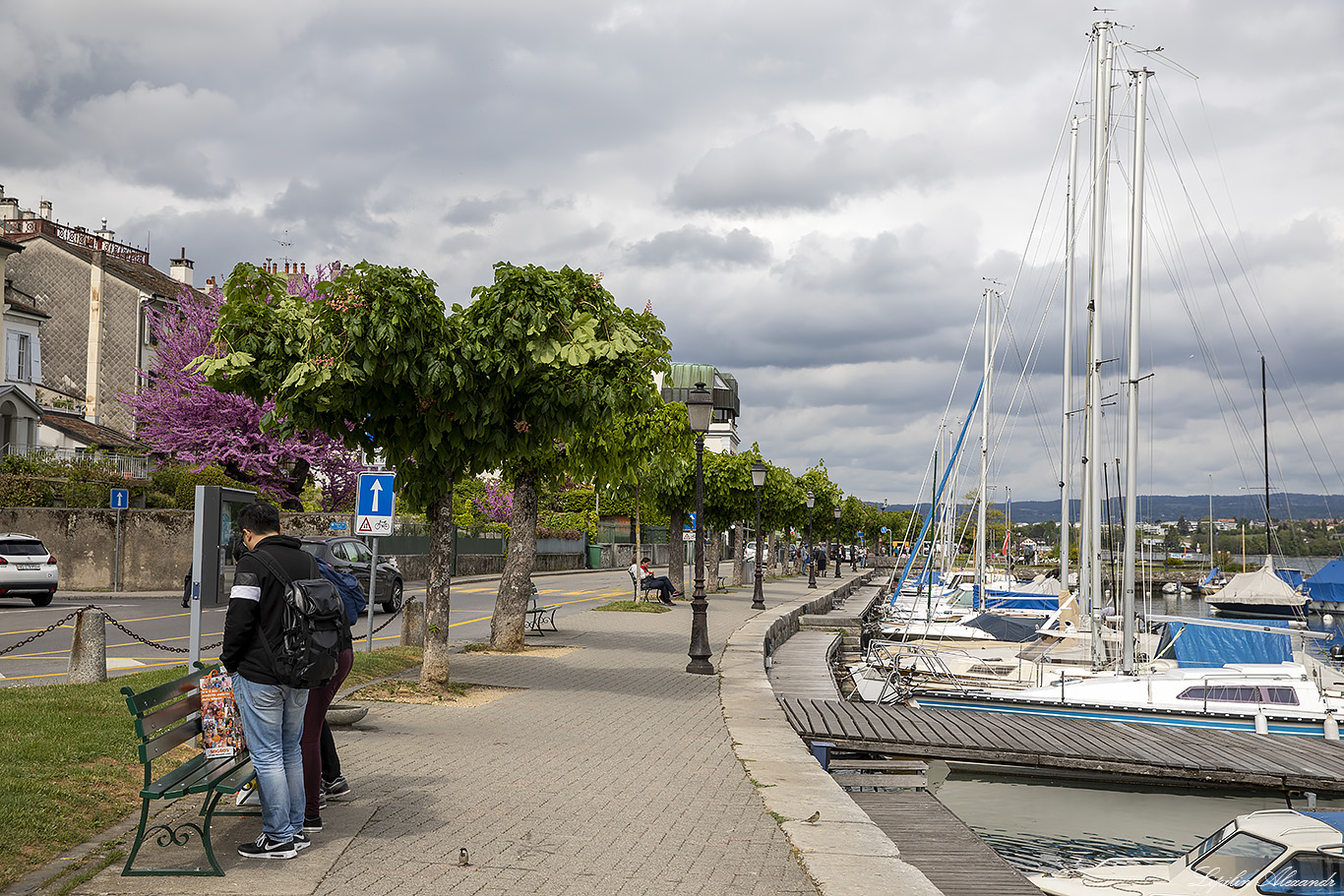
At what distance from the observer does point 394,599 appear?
28031 millimetres

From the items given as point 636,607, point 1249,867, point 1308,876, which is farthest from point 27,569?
point 1308,876

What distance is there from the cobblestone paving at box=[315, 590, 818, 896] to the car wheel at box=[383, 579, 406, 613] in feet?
43.0

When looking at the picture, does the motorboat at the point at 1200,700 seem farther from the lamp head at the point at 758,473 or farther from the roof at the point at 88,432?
the roof at the point at 88,432

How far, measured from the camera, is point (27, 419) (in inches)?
1702

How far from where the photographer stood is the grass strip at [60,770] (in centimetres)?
658

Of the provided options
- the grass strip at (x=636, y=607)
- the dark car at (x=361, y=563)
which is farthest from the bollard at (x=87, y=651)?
the grass strip at (x=636, y=607)

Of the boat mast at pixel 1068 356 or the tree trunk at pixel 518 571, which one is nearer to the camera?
the tree trunk at pixel 518 571

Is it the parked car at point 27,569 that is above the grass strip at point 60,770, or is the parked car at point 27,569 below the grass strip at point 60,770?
above

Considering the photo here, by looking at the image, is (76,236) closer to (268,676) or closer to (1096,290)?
(1096,290)

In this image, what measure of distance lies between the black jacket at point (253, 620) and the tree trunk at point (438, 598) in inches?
296

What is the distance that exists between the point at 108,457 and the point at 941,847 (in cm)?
3662

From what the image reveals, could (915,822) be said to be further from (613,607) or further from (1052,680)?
(613,607)

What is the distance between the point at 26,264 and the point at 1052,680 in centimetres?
4840

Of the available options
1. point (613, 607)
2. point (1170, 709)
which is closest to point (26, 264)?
point (613, 607)
